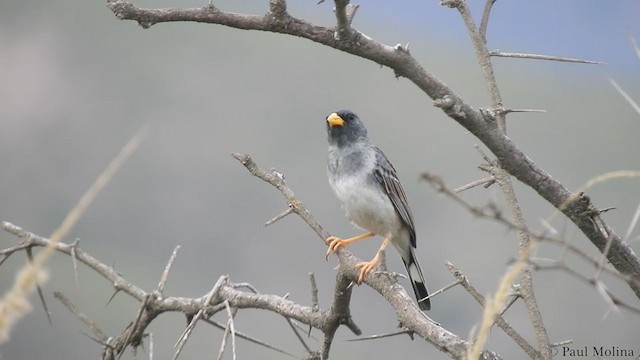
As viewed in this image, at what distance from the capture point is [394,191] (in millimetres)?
7512

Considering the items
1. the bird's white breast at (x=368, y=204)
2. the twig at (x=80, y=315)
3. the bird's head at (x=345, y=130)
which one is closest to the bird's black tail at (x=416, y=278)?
the bird's white breast at (x=368, y=204)

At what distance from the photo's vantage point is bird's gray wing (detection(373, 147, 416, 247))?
24.5 feet

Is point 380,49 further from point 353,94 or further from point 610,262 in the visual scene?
point 353,94

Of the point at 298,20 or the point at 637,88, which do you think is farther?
the point at 637,88

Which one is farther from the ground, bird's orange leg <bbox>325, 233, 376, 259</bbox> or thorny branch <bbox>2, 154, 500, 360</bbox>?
bird's orange leg <bbox>325, 233, 376, 259</bbox>

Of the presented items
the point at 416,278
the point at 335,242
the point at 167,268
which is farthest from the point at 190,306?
the point at 416,278

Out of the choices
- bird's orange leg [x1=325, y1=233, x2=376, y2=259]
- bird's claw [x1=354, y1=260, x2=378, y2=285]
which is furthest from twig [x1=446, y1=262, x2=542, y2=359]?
bird's orange leg [x1=325, y1=233, x2=376, y2=259]

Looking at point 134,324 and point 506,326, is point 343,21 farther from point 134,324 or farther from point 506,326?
point 134,324

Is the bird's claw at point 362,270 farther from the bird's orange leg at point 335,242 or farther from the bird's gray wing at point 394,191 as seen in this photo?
the bird's gray wing at point 394,191

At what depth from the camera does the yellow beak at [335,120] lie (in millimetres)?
7824

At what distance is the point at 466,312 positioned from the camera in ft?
62.2

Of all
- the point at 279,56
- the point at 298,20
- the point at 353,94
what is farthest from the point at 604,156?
the point at 298,20

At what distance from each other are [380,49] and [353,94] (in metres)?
27.0

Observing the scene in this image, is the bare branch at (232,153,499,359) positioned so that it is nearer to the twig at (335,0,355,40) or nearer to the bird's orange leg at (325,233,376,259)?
the bird's orange leg at (325,233,376,259)
